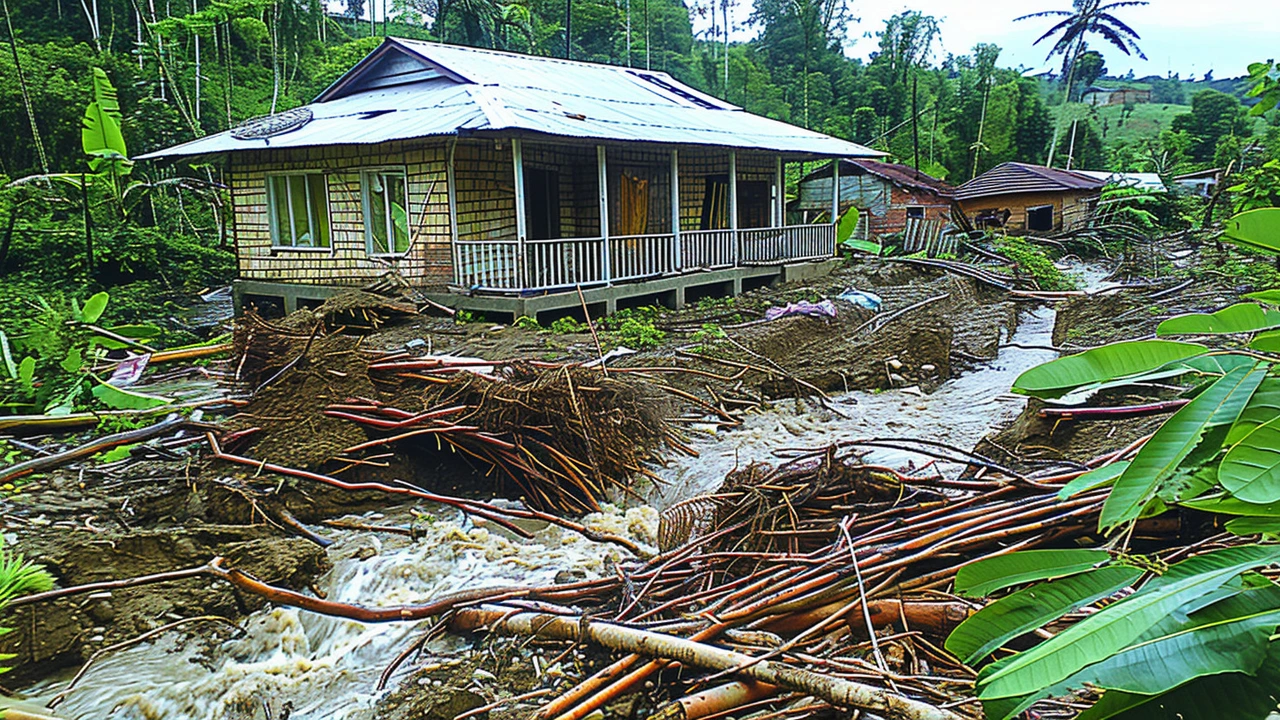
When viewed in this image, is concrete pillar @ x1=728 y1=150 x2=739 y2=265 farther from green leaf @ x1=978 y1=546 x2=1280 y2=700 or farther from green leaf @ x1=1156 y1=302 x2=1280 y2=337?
green leaf @ x1=978 y1=546 x2=1280 y2=700

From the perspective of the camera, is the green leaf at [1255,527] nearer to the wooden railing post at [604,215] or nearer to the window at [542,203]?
the wooden railing post at [604,215]

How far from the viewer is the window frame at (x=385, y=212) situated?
1383 cm

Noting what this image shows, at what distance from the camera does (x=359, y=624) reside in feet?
16.5

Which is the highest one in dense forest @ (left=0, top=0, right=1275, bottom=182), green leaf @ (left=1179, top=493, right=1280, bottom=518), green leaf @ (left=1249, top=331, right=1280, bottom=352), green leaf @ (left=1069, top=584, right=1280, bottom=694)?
dense forest @ (left=0, top=0, right=1275, bottom=182)

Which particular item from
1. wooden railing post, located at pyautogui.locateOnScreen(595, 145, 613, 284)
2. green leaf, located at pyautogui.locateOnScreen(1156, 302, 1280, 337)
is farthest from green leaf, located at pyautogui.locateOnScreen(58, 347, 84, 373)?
green leaf, located at pyautogui.locateOnScreen(1156, 302, 1280, 337)

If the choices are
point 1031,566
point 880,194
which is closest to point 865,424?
point 1031,566

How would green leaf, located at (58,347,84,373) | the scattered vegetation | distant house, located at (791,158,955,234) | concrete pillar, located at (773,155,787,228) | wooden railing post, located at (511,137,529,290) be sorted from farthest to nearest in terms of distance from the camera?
distant house, located at (791,158,955,234)
concrete pillar, located at (773,155,787,228)
the scattered vegetation
wooden railing post, located at (511,137,529,290)
green leaf, located at (58,347,84,373)

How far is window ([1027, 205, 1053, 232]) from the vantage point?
29.7m

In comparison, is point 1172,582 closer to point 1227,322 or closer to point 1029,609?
point 1029,609

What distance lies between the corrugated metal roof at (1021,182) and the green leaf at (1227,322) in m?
30.1

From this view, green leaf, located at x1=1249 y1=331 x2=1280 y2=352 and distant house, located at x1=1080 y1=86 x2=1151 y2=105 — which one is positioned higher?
distant house, located at x1=1080 y1=86 x2=1151 y2=105

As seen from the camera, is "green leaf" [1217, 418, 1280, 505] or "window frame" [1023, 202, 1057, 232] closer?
"green leaf" [1217, 418, 1280, 505]

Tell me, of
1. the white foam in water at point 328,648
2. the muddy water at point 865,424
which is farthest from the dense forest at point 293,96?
the white foam in water at point 328,648

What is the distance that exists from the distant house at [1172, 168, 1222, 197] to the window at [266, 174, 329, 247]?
32.0m
